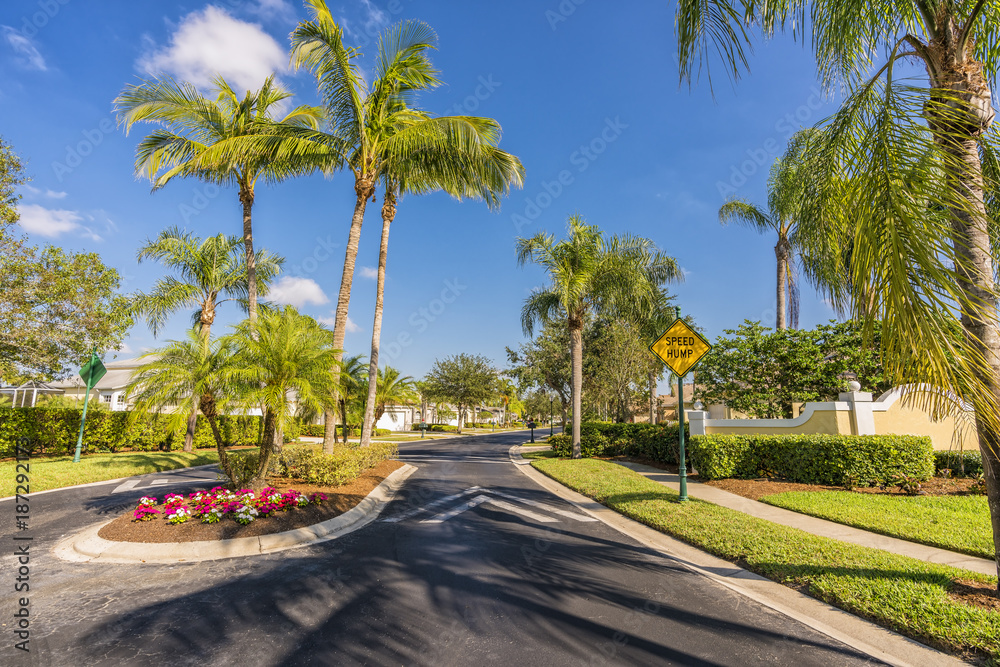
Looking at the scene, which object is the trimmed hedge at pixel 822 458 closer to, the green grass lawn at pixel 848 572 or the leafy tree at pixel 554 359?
the green grass lawn at pixel 848 572

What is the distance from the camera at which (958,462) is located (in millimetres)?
11453

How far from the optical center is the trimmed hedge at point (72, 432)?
15797 millimetres

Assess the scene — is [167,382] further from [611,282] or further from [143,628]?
[611,282]

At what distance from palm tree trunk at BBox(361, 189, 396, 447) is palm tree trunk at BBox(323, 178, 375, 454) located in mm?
3031

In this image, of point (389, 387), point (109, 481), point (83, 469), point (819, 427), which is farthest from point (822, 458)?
point (389, 387)

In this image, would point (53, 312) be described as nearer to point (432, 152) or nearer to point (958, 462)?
point (432, 152)

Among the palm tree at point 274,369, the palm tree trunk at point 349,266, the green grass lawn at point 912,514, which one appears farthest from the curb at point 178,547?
the green grass lawn at point 912,514

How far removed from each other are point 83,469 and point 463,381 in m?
38.6

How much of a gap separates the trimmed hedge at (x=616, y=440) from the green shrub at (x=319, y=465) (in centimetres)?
1181

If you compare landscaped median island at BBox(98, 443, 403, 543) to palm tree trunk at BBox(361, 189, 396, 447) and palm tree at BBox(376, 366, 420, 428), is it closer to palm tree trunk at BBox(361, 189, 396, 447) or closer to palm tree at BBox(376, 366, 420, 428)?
palm tree trunk at BBox(361, 189, 396, 447)

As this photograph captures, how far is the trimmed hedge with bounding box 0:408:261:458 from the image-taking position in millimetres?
15797

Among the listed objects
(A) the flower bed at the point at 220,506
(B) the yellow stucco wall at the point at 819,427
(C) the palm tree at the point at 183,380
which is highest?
(C) the palm tree at the point at 183,380

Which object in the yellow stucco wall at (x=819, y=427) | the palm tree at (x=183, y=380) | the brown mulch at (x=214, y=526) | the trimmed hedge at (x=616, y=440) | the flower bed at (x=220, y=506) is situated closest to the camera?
the brown mulch at (x=214, y=526)

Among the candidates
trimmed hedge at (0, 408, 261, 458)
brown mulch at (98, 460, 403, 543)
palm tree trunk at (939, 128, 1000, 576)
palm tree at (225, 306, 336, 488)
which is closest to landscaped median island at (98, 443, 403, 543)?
brown mulch at (98, 460, 403, 543)
